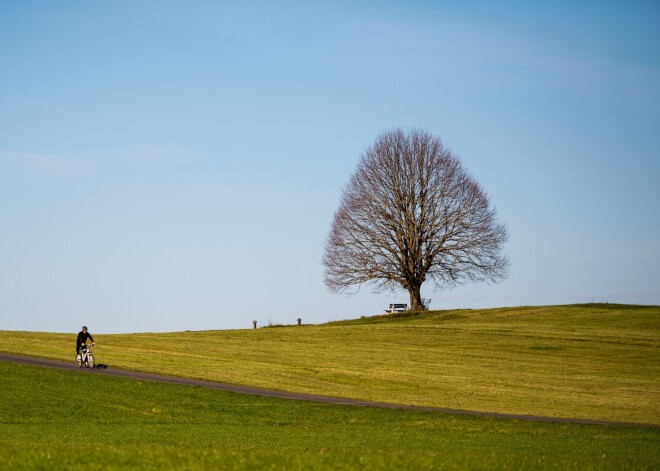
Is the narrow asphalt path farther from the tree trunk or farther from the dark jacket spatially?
the tree trunk

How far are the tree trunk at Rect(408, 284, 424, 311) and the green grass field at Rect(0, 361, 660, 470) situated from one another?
4056 centimetres

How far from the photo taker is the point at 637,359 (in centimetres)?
4853

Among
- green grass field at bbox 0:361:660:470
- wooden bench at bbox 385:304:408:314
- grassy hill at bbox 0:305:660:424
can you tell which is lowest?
green grass field at bbox 0:361:660:470

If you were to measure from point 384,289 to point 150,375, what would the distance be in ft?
122

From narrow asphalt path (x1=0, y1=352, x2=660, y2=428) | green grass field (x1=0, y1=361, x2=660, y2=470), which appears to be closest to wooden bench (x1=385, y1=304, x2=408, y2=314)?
narrow asphalt path (x1=0, y1=352, x2=660, y2=428)

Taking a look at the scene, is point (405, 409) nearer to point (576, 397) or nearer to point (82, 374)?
point (576, 397)

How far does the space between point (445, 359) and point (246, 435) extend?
965 inches

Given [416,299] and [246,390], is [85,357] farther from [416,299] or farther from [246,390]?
[416,299]

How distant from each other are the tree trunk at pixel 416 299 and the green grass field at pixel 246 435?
4056cm

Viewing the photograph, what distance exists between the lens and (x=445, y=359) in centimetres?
4797

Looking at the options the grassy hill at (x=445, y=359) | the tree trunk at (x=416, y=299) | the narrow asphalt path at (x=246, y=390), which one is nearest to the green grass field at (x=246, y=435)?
the narrow asphalt path at (x=246, y=390)

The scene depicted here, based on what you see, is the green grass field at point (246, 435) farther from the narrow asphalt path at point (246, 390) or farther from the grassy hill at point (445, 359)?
the grassy hill at point (445, 359)

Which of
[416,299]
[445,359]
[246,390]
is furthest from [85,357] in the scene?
[416,299]

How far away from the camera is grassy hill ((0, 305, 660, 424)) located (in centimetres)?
3684
